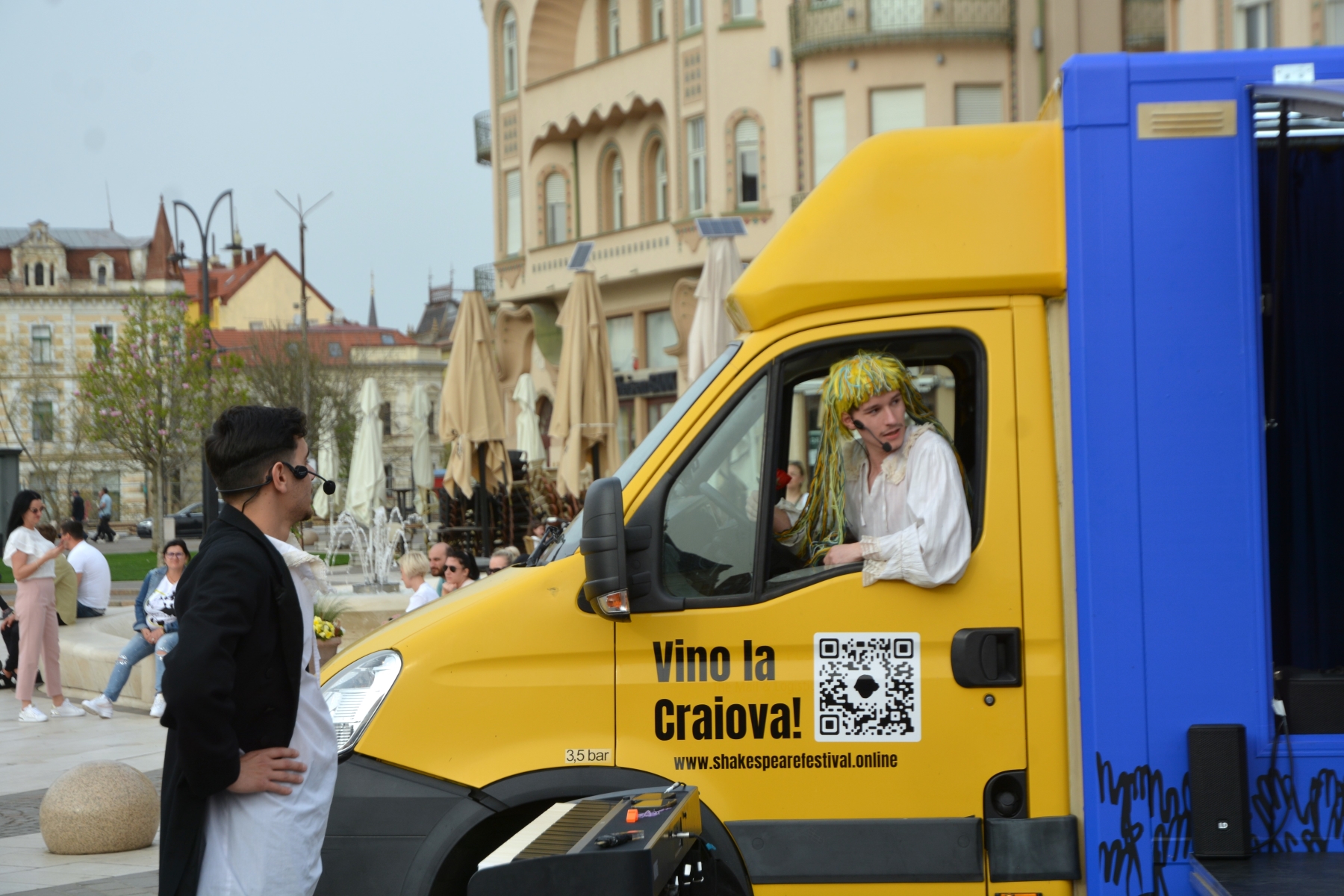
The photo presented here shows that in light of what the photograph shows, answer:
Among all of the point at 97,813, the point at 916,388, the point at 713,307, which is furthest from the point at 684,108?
the point at 916,388

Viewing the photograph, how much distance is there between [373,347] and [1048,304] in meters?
98.8

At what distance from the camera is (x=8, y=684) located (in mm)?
15617

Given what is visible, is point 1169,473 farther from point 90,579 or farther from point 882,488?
point 90,579

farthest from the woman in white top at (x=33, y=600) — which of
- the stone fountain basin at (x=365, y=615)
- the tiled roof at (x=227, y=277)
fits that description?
the tiled roof at (x=227, y=277)

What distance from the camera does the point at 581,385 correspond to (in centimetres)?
1600

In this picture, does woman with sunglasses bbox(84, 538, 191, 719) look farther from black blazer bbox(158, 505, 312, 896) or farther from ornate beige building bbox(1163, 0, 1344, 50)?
ornate beige building bbox(1163, 0, 1344, 50)

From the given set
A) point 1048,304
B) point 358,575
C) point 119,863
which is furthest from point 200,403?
point 1048,304

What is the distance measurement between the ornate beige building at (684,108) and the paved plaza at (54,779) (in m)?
14.9

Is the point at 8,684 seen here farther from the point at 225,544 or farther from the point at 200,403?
the point at 200,403

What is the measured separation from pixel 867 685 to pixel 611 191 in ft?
114

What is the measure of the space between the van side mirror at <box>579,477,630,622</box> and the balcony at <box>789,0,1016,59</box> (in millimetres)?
29258

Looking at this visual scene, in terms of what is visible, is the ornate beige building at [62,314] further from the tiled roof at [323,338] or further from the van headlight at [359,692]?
the van headlight at [359,692]

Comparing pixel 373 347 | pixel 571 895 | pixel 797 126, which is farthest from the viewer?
pixel 373 347

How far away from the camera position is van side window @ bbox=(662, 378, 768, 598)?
4.25 m
